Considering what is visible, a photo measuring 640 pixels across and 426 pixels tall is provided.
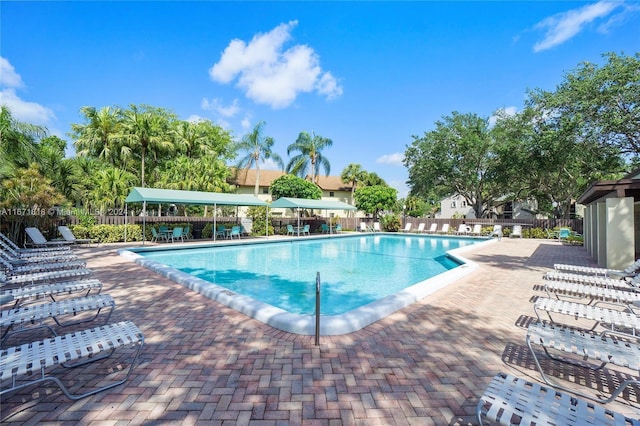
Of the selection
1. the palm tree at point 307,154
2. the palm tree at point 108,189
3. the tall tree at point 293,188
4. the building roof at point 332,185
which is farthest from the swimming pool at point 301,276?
the building roof at point 332,185

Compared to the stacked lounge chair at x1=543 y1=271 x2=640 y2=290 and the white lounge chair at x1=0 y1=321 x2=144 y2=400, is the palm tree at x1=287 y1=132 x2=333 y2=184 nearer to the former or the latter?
the stacked lounge chair at x1=543 y1=271 x2=640 y2=290

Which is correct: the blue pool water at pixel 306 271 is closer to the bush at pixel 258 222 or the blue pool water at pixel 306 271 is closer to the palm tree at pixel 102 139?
the bush at pixel 258 222

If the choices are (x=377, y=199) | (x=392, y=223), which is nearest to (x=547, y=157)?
(x=392, y=223)

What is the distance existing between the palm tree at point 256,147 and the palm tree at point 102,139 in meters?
10.9

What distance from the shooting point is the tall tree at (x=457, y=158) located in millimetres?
26172

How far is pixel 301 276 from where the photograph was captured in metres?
9.11

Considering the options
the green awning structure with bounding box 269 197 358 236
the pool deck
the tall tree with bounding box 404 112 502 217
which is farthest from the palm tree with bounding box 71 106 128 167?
the tall tree with bounding box 404 112 502 217

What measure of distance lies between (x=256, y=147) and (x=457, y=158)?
64.5 feet

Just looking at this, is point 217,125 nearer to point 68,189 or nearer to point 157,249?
point 68,189

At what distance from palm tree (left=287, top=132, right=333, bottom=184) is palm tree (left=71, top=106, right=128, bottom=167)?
15911 millimetres

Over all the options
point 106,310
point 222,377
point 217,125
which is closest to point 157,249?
point 106,310

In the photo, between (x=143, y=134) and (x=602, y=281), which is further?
(x=143, y=134)

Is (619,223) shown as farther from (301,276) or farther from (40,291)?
(40,291)

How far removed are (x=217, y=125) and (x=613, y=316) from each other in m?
36.5
